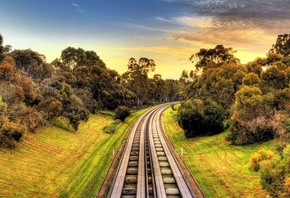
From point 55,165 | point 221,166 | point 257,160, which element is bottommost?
point 55,165

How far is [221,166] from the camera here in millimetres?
29078

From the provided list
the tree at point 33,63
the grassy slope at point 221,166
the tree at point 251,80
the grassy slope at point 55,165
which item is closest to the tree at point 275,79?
the tree at point 251,80

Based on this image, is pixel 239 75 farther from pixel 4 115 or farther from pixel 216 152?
pixel 4 115

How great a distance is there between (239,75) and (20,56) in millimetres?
36879

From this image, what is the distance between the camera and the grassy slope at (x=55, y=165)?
2264cm

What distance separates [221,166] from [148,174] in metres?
6.93

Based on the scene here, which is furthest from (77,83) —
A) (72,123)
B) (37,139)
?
(37,139)

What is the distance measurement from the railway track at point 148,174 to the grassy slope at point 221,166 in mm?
1702

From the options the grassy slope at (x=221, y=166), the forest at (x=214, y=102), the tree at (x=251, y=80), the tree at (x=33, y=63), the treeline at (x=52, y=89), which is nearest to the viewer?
the grassy slope at (x=221, y=166)

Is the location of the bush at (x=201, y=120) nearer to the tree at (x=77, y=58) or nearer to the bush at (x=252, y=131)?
the bush at (x=252, y=131)

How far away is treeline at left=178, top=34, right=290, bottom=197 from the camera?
19.3m

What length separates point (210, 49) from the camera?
70062 millimetres

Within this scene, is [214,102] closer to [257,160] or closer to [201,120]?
[201,120]

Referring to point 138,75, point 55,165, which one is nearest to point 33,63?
point 55,165
